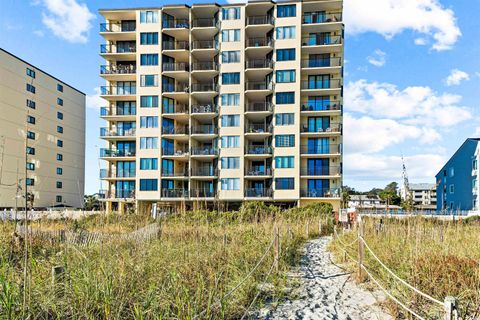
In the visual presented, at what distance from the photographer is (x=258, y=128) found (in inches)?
1395

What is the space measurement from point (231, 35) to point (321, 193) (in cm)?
1853

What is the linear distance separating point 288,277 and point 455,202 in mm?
45053

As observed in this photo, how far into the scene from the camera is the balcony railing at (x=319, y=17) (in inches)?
1369

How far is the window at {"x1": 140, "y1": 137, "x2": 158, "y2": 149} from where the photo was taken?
34.6 meters

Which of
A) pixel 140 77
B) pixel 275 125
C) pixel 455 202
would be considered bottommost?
pixel 455 202

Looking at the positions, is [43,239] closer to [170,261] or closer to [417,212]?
[170,261]

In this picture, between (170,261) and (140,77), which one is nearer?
(170,261)

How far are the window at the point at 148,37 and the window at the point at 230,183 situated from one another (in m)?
16.4

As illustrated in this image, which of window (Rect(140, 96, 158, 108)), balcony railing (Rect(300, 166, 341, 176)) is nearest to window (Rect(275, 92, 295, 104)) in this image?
balcony railing (Rect(300, 166, 341, 176))

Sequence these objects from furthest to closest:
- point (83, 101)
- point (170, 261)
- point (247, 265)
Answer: point (83, 101) → point (247, 265) → point (170, 261)

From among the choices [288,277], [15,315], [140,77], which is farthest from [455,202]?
[15,315]

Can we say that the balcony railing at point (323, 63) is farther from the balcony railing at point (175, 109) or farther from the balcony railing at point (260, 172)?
the balcony railing at point (175, 109)

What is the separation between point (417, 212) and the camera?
30.1ft

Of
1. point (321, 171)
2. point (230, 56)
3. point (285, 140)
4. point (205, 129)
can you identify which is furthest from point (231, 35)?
point (321, 171)
